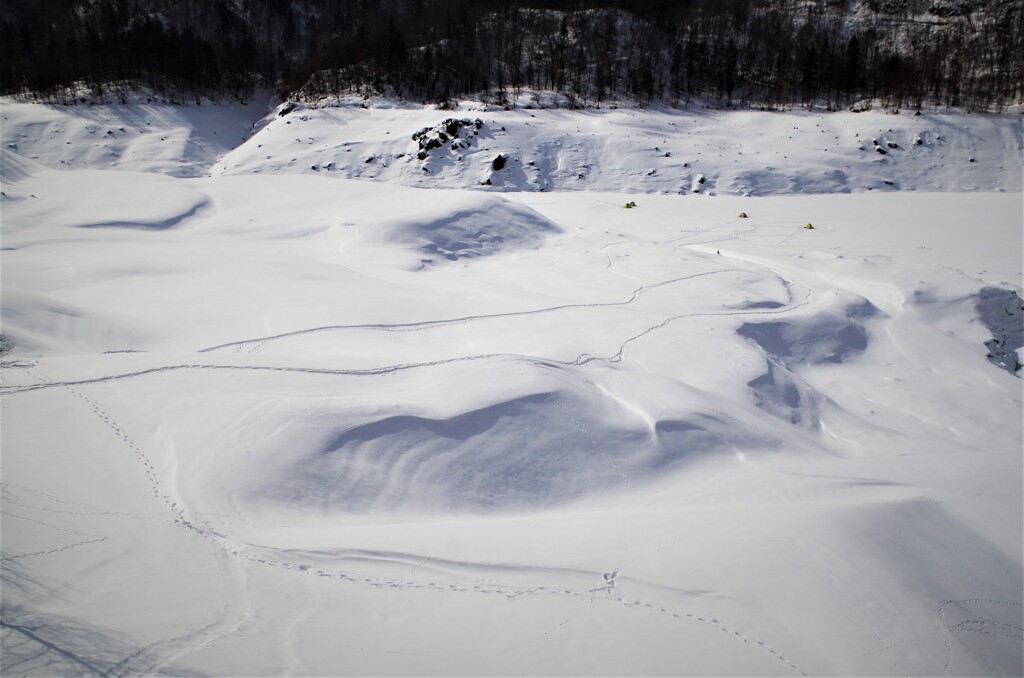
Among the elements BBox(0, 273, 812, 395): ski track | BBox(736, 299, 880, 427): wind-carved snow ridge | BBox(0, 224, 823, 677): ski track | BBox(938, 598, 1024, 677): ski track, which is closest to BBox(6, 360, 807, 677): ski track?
BBox(0, 224, 823, 677): ski track

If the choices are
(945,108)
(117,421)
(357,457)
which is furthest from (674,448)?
(945,108)

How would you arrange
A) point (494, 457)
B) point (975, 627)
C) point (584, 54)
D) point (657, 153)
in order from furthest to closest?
point (584, 54) → point (657, 153) → point (494, 457) → point (975, 627)

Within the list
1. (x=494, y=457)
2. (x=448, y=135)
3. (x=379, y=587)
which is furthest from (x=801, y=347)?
(x=448, y=135)

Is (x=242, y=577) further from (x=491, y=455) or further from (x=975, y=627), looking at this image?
(x=975, y=627)

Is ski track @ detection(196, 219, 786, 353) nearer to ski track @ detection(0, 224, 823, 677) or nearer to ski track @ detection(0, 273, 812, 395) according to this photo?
ski track @ detection(0, 273, 812, 395)

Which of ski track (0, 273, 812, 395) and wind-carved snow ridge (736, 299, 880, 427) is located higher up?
ski track (0, 273, 812, 395)

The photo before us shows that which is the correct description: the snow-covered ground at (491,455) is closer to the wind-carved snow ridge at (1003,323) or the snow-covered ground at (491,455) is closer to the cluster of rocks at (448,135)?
the wind-carved snow ridge at (1003,323)

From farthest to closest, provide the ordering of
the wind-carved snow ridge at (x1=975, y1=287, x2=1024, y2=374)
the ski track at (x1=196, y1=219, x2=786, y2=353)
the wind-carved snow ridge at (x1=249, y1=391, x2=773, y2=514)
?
the wind-carved snow ridge at (x1=975, y1=287, x2=1024, y2=374), the ski track at (x1=196, y1=219, x2=786, y2=353), the wind-carved snow ridge at (x1=249, y1=391, x2=773, y2=514)
